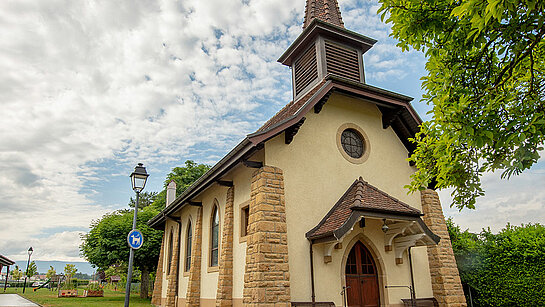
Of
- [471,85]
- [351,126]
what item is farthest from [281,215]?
[471,85]

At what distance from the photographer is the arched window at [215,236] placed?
1380cm

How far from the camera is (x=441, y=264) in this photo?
11828 millimetres

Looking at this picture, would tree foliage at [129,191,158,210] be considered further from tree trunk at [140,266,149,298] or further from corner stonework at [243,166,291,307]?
corner stonework at [243,166,291,307]

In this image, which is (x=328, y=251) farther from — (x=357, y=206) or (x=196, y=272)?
(x=196, y=272)

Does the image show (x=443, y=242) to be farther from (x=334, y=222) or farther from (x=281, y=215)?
(x=281, y=215)

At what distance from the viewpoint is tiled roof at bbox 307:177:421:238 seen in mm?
9701

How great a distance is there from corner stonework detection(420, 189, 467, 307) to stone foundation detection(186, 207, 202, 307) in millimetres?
8078

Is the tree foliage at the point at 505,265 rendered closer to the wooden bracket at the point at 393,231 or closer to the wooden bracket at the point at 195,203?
the wooden bracket at the point at 393,231

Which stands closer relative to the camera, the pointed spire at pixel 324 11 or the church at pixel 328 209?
the church at pixel 328 209

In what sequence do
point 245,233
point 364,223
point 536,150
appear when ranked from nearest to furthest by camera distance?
point 536,150 → point 364,223 → point 245,233

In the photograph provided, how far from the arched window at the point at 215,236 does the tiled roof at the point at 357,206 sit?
186 inches

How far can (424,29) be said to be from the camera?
643cm

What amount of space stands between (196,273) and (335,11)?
38.2 ft

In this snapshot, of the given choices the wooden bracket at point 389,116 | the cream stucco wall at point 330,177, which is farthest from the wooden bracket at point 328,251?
the wooden bracket at point 389,116
